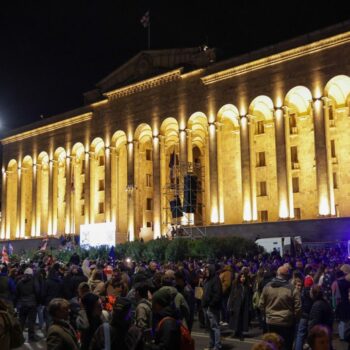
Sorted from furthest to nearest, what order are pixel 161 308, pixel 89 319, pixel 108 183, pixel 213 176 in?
pixel 108 183
pixel 213 176
pixel 89 319
pixel 161 308

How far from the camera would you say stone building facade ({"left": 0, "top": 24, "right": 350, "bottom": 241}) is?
36688 millimetres

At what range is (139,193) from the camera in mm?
48875

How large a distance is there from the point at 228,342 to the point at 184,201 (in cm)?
2153

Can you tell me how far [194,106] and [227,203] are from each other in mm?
8495

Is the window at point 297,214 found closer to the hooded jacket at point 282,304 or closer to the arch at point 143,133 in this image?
the arch at point 143,133

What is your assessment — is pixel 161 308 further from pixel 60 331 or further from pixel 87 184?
pixel 87 184

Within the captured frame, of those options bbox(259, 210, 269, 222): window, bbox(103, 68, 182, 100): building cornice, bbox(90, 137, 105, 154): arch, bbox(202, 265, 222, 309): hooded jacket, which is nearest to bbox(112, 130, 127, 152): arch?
bbox(90, 137, 105, 154): arch

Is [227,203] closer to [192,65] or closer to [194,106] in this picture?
[194,106]

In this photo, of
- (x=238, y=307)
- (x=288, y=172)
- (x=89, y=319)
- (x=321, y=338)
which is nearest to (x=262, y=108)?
(x=288, y=172)

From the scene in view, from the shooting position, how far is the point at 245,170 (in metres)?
39.4

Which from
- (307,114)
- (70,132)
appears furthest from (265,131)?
(70,132)

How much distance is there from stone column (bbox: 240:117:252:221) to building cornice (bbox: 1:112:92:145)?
18058mm

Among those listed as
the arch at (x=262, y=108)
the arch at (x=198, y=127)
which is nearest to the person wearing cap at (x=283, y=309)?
the arch at (x=262, y=108)

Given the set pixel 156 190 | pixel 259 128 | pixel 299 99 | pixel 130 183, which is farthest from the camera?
pixel 130 183
